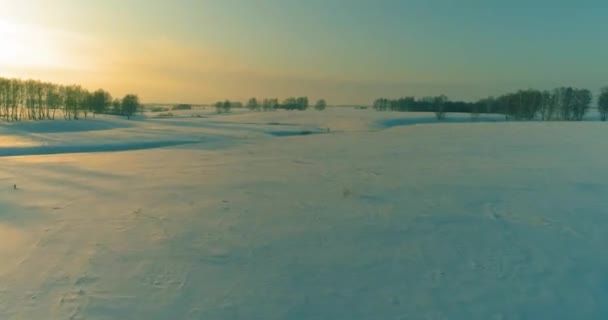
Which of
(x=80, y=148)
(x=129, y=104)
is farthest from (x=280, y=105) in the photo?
(x=80, y=148)

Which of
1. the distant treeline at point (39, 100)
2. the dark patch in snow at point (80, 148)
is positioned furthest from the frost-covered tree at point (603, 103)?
the distant treeline at point (39, 100)

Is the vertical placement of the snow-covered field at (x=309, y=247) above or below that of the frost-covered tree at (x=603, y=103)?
below

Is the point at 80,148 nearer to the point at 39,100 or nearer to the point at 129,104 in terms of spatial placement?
the point at 39,100

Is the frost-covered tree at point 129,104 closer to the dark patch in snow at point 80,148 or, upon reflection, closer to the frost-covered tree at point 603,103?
the dark patch in snow at point 80,148

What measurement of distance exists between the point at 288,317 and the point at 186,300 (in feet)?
5.24

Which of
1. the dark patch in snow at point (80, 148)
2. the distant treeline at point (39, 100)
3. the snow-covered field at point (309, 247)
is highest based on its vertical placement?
the distant treeline at point (39, 100)

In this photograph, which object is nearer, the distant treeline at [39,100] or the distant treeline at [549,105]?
the distant treeline at [39,100]

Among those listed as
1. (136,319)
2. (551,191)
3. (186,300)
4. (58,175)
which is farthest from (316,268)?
(58,175)

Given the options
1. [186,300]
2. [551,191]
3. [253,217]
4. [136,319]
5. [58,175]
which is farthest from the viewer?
[58,175]

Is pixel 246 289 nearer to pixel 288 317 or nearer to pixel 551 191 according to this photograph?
pixel 288 317

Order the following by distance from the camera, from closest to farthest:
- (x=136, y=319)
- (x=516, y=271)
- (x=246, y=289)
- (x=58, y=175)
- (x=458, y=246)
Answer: (x=136, y=319)
(x=246, y=289)
(x=516, y=271)
(x=458, y=246)
(x=58, y=175)

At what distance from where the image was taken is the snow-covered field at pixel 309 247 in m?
5.24

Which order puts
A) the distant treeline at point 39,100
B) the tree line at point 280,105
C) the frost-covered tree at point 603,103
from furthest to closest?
1. the tree line at point 280,105
2. the frost-covered tree at point 603,103
3. the distant treeline at point 39,100

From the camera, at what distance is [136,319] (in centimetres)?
487
